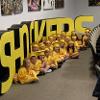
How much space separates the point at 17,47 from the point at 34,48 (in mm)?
761

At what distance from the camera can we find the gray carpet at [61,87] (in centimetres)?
385

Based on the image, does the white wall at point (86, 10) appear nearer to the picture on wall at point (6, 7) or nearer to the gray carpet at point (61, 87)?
the gray carpet at point (61, 87)

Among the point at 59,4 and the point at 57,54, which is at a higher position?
the point at 59,4

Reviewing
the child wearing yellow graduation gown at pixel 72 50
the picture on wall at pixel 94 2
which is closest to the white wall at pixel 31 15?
the picture on wall at pixel 94 2

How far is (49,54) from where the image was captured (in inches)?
217

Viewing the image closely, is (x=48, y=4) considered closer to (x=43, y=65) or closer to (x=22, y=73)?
(x=43, y=65)

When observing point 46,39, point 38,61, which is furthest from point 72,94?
point 46,39

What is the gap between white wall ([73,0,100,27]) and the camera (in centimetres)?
887

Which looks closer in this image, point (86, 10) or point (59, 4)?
point (59, 4)

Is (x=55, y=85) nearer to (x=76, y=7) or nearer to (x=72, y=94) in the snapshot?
(x=72, y=94)

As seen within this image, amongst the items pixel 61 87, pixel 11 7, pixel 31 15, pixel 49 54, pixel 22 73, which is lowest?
pixel 61 87

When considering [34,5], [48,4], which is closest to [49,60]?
[34,5]

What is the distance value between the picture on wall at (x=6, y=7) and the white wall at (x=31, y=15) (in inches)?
3.3

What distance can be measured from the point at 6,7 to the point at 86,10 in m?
4.57
